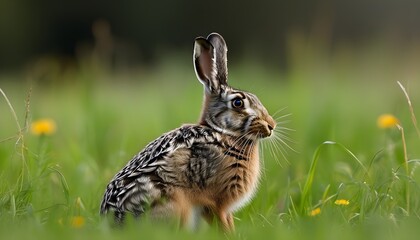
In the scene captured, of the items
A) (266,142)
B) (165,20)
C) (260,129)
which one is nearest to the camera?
(260,129)

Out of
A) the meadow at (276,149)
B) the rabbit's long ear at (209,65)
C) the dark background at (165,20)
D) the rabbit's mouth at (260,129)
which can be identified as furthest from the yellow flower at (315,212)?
the dark background at (165,20)

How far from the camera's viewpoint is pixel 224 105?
5617mm

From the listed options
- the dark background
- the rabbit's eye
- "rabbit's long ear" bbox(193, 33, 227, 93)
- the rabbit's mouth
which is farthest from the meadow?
the dark background

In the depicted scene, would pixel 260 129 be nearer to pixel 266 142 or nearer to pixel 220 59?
pixel 220 59

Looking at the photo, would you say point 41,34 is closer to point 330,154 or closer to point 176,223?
point 330,154

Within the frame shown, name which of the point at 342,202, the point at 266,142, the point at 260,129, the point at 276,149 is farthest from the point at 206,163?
the point at 266,142

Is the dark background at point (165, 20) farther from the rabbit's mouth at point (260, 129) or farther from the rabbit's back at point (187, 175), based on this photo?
the rabbit's back at point (187, 175)

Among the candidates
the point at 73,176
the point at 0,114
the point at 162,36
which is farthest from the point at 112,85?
the point at 73,176

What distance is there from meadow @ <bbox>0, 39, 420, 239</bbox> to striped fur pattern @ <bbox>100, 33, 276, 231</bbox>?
16cm

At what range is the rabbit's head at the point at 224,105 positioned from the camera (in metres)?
5.56

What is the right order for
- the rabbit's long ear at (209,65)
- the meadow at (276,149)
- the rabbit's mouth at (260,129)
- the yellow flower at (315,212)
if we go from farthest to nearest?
the rabbit's long ear at (209,65), the rabbit's mouth at (260,129), the yellow flower at (315,212), the meadow at (276,149)

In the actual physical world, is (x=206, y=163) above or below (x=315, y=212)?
above

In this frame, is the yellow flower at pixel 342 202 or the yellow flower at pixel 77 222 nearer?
the yellow flower at pixel 77 222

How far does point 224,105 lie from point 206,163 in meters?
0.48
